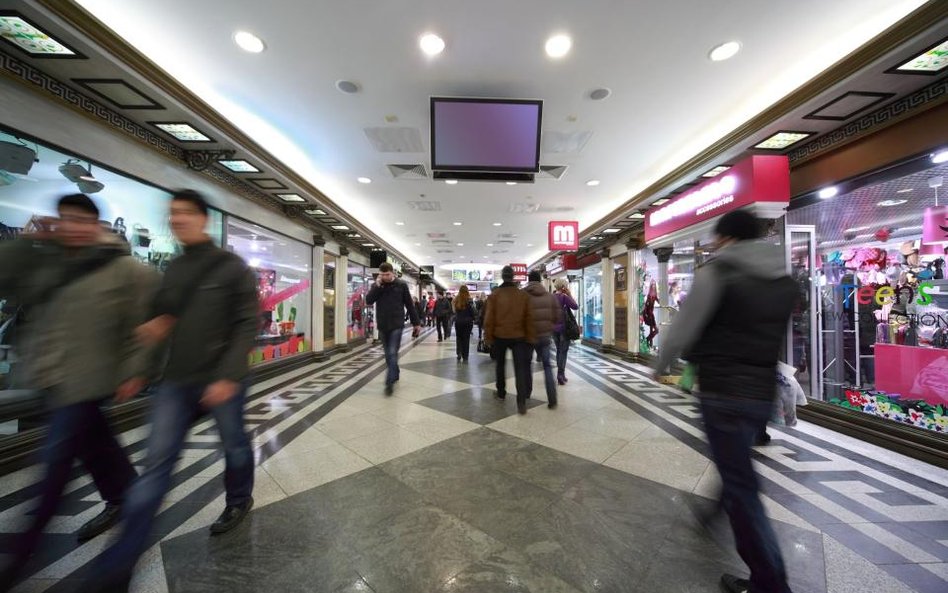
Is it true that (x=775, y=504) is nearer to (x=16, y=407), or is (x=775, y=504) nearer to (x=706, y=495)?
(x=706, y=495)

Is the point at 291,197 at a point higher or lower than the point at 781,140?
higher

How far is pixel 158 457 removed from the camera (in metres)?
1.45

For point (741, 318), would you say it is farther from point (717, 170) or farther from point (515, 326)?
point (717, 170)

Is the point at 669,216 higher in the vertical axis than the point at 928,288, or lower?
higher

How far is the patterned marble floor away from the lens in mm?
1688

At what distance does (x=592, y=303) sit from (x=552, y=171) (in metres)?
7.69

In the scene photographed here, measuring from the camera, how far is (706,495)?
239 cm

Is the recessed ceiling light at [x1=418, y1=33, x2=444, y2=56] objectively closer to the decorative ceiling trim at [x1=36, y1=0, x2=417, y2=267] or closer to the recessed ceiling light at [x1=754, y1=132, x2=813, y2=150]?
the decorative ceiling trim at [x1=36, y1=0, x2=417, y2=267]

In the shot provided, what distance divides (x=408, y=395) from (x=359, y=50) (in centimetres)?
403

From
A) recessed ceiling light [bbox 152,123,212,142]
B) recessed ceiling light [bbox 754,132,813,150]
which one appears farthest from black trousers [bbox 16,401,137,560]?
recessed ceiling light [bbox 754,132,813,150]

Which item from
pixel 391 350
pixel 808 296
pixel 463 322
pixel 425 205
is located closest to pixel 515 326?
pixel 391 350

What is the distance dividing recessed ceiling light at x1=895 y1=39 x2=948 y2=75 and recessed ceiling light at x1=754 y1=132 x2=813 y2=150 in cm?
107

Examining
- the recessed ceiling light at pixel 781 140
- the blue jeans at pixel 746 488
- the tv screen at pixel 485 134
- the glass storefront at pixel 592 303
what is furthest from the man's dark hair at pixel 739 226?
the glass storefront at pixel 592 303

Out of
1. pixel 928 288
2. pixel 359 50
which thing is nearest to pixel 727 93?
pixel 928 288
